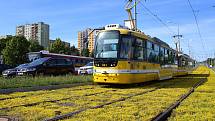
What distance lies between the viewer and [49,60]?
2572 cm

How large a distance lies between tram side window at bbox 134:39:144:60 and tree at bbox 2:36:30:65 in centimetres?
5294

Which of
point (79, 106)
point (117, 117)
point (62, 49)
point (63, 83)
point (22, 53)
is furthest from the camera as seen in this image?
point (62, 49)

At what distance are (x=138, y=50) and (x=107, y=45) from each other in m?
2.12

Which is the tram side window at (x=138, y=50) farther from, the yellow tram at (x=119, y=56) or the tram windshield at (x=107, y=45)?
the tram windshield at (x=107, y=45)

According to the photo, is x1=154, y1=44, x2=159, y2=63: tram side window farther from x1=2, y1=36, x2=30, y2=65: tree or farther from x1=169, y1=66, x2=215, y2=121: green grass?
x1=2, y1=36, x2=30, y2=65: tree

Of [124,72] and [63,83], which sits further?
[63,83]

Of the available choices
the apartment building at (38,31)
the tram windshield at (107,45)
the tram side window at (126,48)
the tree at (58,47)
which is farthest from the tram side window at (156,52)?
the apartment building at (38,31)

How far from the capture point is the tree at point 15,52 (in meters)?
70.2

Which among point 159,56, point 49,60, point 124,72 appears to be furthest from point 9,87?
point 159,56

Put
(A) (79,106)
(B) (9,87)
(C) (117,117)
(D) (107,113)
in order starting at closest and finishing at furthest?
(C) (117,117) < (D) (107,113) < (A) (79,106) < (B) (9,87)

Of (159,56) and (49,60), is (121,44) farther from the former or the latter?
(49,60)

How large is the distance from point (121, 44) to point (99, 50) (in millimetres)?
1290

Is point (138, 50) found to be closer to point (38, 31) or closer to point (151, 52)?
point (151, 52)

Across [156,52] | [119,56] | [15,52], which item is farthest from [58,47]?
[119,56]
